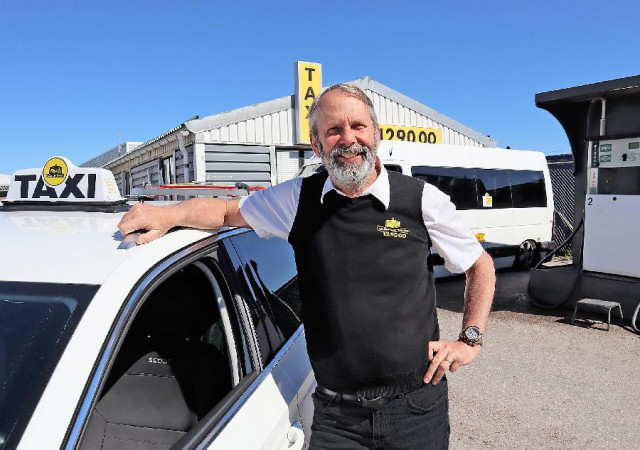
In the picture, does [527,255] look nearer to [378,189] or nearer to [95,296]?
[378,189]

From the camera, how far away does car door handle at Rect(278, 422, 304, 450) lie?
5.65ft

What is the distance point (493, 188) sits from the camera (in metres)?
10.5

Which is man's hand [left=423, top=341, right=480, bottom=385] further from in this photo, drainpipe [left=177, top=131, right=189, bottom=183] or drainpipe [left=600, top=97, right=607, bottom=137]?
drainpipe [left=177, top=131, right=189, bottom=183]

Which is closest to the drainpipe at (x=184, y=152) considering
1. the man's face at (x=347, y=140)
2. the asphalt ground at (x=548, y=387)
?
the asphalt ground at (x=548, y=387)

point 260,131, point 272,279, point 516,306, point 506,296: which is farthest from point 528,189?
point 272,279

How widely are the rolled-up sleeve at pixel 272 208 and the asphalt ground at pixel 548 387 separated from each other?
2360 millimetres

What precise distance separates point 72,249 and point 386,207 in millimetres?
1039

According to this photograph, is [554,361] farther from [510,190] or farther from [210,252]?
[510,190]

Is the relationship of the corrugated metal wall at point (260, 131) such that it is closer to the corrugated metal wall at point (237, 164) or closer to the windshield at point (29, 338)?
the corrugated metal wall at point (237, 164)

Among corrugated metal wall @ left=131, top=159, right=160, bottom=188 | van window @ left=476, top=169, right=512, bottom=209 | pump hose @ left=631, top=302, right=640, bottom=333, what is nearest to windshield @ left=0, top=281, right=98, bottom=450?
pump hose @ left=631, top=302, right=640, bottom=333

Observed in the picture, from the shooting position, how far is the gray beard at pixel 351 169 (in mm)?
1899

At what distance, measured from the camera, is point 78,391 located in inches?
44.5

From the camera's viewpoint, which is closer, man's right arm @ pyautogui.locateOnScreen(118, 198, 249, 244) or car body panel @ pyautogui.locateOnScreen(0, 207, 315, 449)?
car body panel @ pyautogui.locateOnScreen(0, 207, 315, 449)

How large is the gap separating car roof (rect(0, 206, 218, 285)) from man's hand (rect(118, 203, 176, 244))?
28mm
